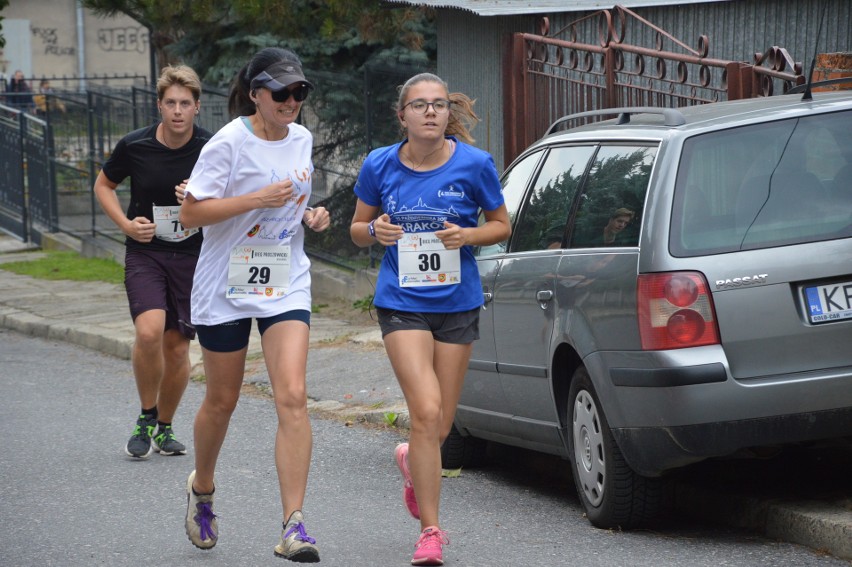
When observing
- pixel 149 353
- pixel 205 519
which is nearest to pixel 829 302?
pixel 205 519

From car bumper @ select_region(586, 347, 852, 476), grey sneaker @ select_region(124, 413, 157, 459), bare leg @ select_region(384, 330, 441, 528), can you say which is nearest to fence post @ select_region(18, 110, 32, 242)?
grey sneaker @ select_region(124, 413, 157, 459)

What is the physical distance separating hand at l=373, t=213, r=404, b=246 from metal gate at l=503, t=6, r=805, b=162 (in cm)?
387

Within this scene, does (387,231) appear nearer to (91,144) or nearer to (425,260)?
(425,260)

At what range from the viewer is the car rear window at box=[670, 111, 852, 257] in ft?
18.0

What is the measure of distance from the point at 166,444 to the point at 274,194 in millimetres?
3079

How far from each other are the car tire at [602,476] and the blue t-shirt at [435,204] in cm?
73

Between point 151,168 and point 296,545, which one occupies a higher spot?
point 151,168

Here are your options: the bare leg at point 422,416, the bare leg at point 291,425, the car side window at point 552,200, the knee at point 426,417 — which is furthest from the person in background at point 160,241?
the knee at point 426,417

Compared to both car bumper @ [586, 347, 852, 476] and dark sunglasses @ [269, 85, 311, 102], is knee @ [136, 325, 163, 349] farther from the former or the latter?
car bumper @ [586, 347, 852, 476]

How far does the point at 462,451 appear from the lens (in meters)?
7.59

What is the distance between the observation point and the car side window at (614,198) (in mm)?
5785

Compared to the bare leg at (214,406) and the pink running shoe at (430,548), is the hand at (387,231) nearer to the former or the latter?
the bare leg at (214,406)

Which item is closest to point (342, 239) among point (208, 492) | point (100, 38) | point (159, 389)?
point (159, 389)

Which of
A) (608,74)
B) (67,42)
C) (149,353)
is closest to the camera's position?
(149,353)
